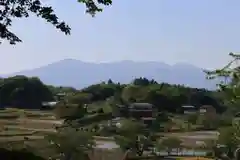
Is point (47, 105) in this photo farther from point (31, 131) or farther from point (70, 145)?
point (70, 145)

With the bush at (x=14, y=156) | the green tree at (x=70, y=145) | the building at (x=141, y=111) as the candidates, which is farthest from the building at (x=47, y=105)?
the bush at (x=14, y=156)

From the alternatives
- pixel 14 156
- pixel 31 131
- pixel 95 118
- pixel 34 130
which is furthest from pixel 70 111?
pixel 14 156

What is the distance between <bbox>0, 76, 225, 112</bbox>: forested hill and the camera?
46750 millimetres

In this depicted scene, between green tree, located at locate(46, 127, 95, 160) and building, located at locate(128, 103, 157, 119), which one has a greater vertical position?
building, located at locate(128, 103, 157, 119)

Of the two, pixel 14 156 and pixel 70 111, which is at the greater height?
pixel 70 111

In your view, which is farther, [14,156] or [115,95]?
[115,95]

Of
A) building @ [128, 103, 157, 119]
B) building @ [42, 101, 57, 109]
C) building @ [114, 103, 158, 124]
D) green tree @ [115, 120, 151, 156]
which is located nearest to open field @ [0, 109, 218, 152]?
green tree @ [115, 120, 151, 156]

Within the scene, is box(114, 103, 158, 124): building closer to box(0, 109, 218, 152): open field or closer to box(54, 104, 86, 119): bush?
box(54, 104, 86, 119): bush

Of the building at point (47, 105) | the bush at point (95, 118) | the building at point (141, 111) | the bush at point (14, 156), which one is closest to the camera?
the bush at point (14, 156)

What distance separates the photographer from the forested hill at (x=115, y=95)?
4675 cm

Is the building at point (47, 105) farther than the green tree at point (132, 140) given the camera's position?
Yes

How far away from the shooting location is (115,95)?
158 feet

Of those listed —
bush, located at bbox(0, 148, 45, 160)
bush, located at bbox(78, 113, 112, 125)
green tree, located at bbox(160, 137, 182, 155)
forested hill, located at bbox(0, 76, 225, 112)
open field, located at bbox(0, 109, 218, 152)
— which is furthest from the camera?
forested hill, located at bbox(0, 76, 225, 112)

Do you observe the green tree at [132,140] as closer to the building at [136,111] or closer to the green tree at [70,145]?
the green tree at [70,145]
